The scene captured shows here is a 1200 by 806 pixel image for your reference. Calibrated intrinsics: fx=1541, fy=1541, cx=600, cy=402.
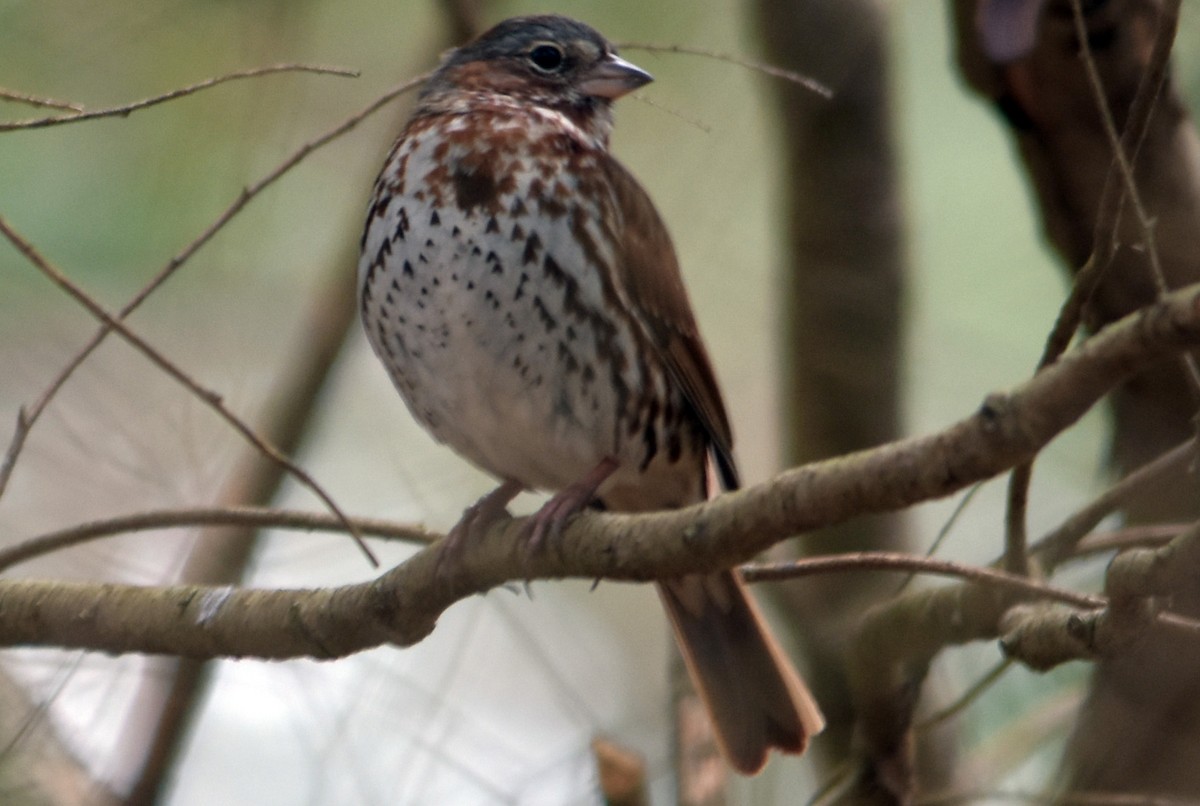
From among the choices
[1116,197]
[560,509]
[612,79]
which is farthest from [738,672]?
[1116,197]

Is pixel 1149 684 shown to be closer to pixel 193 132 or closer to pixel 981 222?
pixel 981 222

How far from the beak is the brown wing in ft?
1.24

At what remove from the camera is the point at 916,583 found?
4.95 m

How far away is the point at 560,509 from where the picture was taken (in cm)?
328

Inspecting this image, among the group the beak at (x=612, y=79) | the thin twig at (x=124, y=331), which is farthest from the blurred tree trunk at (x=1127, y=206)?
the thin twig at (x=124, y=331)

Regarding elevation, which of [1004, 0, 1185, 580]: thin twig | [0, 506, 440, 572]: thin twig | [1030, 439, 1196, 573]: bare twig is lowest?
[0, 506, 440, 572]: thin twig

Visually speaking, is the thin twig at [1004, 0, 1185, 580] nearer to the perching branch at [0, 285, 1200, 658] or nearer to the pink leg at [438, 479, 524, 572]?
the perching branch at [0, 285, 1200, 658]

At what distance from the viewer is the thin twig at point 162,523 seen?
343cm

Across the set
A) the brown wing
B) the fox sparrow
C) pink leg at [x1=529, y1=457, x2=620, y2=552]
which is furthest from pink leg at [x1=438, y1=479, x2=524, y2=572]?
the brown wing

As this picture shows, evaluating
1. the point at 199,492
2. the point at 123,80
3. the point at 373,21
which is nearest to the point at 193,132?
the point at 123,80

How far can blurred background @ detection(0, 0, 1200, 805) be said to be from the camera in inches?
189

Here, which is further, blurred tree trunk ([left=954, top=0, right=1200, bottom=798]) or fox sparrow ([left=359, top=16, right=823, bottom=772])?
blurred tree trunk ([left=954, top=0, right=1200, bottom=798])

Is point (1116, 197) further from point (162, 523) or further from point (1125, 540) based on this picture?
point (162, 523)

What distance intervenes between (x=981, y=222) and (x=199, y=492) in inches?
118
